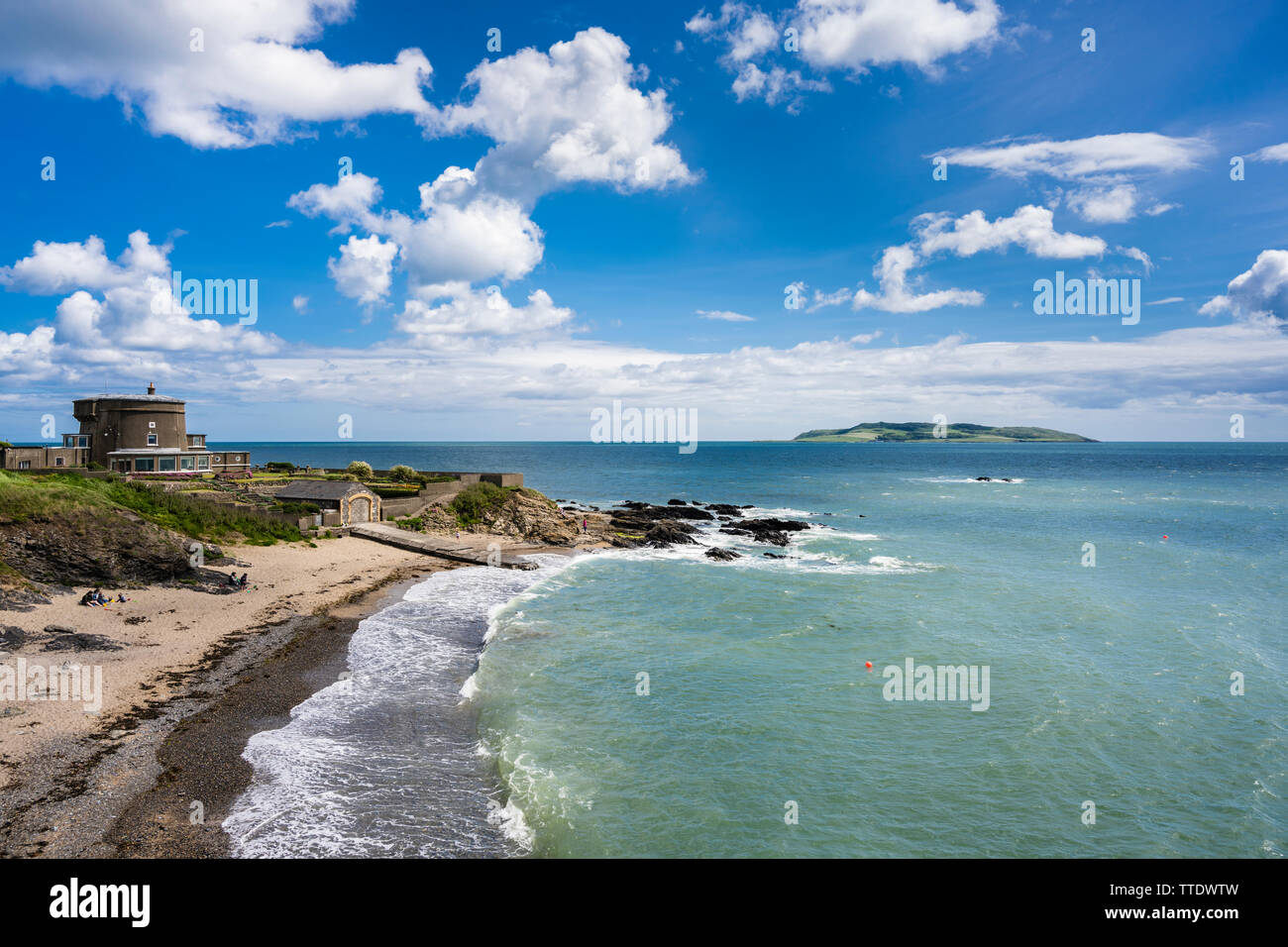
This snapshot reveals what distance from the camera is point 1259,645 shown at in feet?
79.3

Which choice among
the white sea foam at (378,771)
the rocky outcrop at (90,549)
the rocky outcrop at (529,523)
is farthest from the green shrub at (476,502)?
the white sea foam at (378,771)

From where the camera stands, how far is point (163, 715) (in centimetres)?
1587

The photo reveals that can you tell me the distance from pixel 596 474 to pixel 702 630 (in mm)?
106732

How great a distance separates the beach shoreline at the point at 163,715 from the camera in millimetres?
11484

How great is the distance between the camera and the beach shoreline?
1148 centimetres

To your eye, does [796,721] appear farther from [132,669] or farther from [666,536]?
[666,536]

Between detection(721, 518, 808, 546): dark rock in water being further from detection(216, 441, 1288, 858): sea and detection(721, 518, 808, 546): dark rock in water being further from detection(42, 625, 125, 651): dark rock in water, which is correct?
detection(42, 625, 125, 651): dark rock in water

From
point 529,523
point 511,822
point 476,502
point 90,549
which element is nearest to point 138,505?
point 90,549

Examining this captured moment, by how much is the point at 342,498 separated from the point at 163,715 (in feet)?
93.1

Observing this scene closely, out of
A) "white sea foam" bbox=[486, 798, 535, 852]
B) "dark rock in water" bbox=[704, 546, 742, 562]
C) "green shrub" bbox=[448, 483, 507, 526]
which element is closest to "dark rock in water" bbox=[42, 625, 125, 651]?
"white sea foam" bbox=[486, 798, 535, 852]

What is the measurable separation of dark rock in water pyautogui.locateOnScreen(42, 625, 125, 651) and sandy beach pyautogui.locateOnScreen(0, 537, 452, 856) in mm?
80
